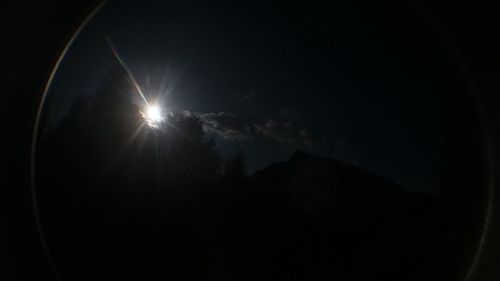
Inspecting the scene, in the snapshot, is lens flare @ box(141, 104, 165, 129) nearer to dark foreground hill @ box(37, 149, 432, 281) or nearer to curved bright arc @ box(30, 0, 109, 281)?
dark foreground hill @ box(37, 149, 432, 281)

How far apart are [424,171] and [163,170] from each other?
958mm

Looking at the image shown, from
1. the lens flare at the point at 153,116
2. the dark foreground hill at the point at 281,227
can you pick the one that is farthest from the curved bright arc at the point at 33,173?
the lens flare at the point at 153,116

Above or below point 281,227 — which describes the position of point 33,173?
above

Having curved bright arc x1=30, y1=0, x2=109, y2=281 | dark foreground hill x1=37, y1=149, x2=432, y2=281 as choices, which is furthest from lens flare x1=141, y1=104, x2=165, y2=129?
curved bright arc x1=30, y1=0, x2=109, y2=281

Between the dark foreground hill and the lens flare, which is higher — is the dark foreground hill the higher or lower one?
the lower one

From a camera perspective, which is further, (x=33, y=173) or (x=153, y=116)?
(x=33, y=173)

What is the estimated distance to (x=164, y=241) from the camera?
1.17 m

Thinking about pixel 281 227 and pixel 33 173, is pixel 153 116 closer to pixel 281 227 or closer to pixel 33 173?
pixel 281 227

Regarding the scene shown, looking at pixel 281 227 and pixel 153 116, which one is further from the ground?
pixel 153 116

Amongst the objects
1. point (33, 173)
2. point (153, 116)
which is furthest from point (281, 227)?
point (33, 173)

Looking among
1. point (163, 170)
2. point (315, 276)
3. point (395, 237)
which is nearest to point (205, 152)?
point (163, 170)

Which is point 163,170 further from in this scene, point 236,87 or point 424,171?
point 424,171

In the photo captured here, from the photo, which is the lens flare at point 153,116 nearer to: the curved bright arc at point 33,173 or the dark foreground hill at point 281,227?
the dark foreground hill at point 281,227

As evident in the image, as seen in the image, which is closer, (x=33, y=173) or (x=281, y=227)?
(x=281, y=227)
